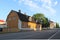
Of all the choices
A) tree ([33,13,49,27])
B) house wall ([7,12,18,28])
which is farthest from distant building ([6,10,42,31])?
tree ([33,13,49,27])

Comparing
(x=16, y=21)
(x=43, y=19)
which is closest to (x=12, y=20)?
(x=16, y=21)

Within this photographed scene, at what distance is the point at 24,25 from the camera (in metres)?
80.1

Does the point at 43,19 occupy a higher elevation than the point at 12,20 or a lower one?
higher

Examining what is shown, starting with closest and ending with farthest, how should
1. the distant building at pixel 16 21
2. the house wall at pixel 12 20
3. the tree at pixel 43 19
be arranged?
1. the distant building at pixel 16 21
2. the house wall at pixel 12 20
3. the tree at pixel 43 19

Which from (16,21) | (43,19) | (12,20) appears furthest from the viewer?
(43,19)

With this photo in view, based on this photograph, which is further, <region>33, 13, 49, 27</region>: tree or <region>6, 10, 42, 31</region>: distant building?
<region>33, 13, 49, 27</region>: tree

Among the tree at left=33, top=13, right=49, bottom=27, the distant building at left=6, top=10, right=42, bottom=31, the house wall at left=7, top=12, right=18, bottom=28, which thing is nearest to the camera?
the distant building at left=6, top=10, right=42, bottom=31

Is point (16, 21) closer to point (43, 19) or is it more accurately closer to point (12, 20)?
point (12, 20)

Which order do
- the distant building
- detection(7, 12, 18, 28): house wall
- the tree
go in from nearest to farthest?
1. the distant building
2. detection(7, 12, 18, 28): house wall
3. the tree

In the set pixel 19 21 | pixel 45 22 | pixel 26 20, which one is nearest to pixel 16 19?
pixel 19 21

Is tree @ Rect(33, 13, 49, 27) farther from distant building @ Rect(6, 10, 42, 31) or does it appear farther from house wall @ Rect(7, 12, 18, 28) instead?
house wall @ Rect(7, 12, 18, 28)

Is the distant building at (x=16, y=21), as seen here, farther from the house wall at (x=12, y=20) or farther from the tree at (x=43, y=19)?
the tree at (x=43, y=19)

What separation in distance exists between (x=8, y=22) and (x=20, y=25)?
23.6ft

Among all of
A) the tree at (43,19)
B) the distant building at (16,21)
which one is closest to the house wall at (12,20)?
the distant building at (16,21)
